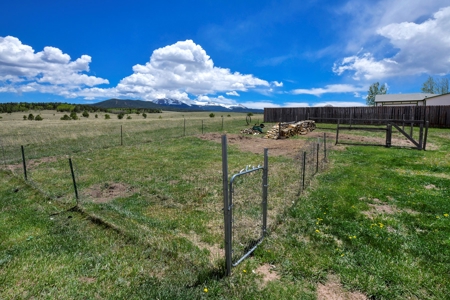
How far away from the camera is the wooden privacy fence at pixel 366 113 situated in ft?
73.7

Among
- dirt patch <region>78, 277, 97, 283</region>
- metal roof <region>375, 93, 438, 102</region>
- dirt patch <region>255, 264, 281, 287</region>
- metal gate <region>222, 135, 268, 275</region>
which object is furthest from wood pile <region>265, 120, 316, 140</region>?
metal roof <region>375, 93, 438, 102</region>

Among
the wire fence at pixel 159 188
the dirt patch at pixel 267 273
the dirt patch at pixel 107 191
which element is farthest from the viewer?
the dirt patch at pixel 107 191

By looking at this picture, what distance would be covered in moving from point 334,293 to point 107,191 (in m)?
5.77

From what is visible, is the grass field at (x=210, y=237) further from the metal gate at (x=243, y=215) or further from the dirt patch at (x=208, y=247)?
the metal gate at (x=243, y=215)

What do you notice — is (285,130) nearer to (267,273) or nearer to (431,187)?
(431,187)

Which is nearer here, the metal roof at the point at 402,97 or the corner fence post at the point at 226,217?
the corner fence post at the point at 226,217

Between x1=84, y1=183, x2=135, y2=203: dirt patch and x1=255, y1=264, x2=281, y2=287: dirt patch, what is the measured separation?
417 centimetres

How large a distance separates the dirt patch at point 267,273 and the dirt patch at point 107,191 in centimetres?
417

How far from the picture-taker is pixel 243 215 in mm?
4934

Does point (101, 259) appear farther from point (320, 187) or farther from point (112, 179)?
point (320, 187)

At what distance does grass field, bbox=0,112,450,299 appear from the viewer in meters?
2.97

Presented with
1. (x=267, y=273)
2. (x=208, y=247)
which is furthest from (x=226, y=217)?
(x=208, y=247)

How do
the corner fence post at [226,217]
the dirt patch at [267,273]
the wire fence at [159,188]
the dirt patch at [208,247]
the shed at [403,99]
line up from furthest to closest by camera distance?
1. the shed at [403,99]
2. the wire fence at [159,188]
3. the dirt patch at [208,247]
4. the dirt patch at [267,273]
5. the corner fence post at [226,217]

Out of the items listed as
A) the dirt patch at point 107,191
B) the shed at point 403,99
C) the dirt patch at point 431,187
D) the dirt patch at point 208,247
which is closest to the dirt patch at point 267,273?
the dirt patch at point 208,247
